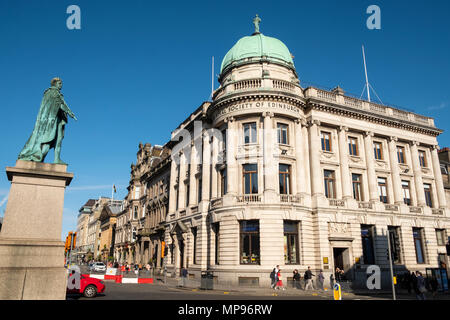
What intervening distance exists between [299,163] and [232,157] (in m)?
6.48

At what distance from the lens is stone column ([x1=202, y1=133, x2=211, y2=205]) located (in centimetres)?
3557

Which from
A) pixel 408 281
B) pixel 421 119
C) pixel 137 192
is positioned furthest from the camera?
pixel 137 192

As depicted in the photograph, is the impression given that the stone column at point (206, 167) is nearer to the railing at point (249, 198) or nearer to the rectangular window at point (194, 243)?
the rectangular window at point (194, 243)

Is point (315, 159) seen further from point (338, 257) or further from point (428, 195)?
point (428, 195)

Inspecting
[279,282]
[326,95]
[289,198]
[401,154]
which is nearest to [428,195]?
[401,154]

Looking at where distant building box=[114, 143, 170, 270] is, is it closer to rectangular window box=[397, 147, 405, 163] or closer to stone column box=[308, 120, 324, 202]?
stone column box=[308, 120, 324, 202]

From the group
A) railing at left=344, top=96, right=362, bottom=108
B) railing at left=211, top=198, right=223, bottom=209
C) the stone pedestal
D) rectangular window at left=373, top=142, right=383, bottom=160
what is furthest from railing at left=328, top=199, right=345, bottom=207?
the stone pedestal

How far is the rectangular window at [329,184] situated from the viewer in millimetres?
33516

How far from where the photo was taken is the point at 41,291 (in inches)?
393

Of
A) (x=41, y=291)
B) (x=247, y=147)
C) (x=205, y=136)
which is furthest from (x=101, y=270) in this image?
(x=41, y=291)

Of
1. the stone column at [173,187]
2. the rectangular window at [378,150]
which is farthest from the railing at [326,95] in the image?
the stone column at [173,187]

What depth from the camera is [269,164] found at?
3069cm

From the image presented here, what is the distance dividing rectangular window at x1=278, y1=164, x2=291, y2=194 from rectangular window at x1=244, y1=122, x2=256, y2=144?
3745 mm

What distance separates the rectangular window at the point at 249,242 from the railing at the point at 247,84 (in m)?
13.1
